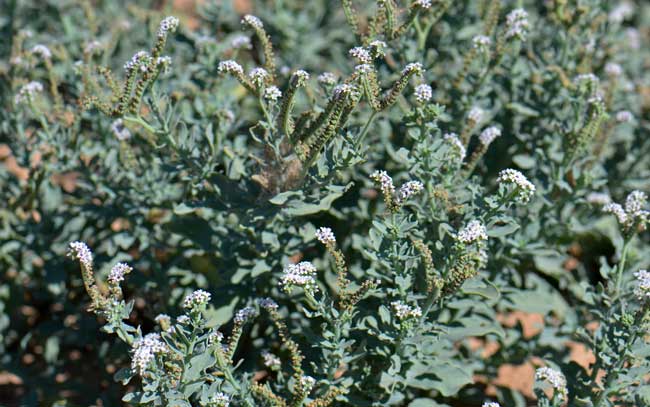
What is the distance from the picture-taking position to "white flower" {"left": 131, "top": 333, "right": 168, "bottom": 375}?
2529 millimetres

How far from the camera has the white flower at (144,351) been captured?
253 cm

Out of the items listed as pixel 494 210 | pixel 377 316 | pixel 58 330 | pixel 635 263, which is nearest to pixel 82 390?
pixel 58 330

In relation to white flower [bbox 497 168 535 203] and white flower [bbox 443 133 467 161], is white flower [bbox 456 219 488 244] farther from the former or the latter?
white flower [bbox 443 133 467 161]

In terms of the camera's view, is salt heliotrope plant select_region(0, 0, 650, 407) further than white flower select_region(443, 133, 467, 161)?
No

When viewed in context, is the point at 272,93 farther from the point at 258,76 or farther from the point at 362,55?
the point at 362,55

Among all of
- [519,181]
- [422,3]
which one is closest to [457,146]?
[519,181]

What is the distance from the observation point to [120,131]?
365 centimetres

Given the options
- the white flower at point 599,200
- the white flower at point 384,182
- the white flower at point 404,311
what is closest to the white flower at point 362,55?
the white flower at point 384,182

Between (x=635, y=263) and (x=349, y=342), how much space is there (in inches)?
62.0

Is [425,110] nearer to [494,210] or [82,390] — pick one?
[494,210]

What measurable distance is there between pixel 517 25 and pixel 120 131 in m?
1.83

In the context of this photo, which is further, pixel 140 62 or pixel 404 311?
pixel 140 62

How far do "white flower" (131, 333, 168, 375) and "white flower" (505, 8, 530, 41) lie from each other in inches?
79.7

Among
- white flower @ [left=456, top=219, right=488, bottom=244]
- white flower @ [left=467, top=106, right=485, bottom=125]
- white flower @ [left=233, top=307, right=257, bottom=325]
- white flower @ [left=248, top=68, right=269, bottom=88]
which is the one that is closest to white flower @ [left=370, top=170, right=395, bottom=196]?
white flower @ [left=456, top=219, right=488, bottom=244]
